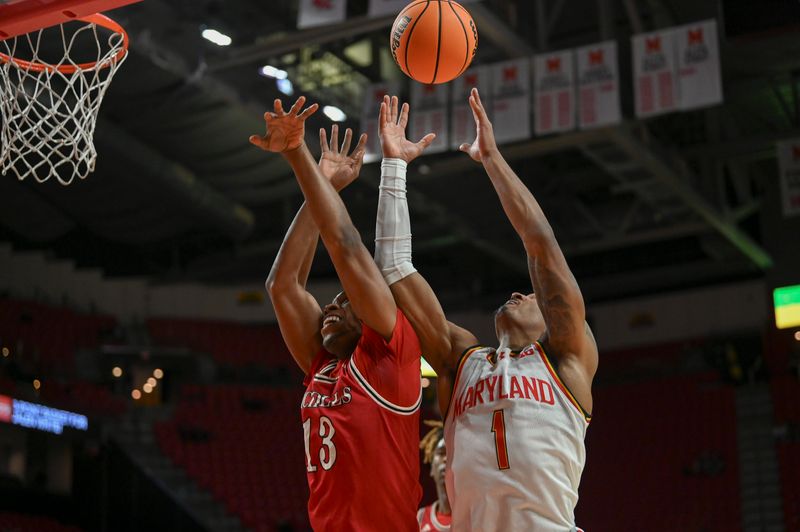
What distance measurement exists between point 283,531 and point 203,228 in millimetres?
5858

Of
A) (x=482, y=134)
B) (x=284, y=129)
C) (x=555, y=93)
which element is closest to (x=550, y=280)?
(x=482, y=134)

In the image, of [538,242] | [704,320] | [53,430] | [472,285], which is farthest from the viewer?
[472,285]

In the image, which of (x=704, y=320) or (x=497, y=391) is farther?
(x=704, y=320)

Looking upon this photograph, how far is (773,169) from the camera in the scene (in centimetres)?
1931

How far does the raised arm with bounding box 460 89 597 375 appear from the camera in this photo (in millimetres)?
3754

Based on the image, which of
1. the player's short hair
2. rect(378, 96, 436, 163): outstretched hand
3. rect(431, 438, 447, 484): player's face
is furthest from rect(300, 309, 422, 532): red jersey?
the player's short hair

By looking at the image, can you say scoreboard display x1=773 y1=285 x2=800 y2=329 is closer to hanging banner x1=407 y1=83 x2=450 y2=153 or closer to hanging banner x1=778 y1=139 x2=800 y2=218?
hanging banner x1=778 y1=139 x2=800 y2=218

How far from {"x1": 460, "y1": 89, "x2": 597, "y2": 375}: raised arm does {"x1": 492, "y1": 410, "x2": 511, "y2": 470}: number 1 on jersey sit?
1.09ft

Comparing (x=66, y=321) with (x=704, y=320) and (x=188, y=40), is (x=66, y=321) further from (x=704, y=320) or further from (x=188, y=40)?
(x=704, y=320)

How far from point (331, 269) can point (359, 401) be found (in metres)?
18.3

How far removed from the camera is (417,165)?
15.4 metres

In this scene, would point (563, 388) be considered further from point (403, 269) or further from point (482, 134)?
point (482, 134)

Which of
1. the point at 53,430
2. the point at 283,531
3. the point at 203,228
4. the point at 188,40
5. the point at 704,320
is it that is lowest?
the point at 283,531

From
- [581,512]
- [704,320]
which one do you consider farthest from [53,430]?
[704,320]
